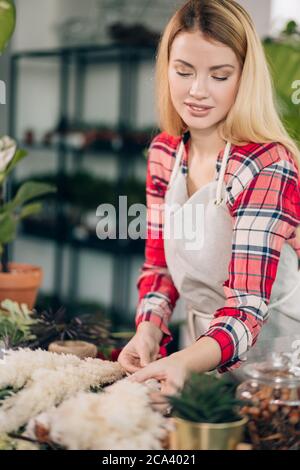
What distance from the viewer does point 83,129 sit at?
4.70m

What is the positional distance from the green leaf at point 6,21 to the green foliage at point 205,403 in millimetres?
921

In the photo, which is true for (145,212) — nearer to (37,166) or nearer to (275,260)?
(275,260)

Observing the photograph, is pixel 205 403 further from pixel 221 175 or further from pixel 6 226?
pixel 6 226

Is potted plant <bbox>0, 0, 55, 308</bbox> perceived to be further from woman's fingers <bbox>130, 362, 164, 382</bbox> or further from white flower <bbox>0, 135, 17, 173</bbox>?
woman's fingers <bbox>130, 362, 164, 382</bbox>

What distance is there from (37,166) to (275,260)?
4.05 meters

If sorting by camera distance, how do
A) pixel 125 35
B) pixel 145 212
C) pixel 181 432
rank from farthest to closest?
1. pixel 125 35
2. pixel 145 212
3. pixel 181 432

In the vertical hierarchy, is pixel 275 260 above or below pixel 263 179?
below

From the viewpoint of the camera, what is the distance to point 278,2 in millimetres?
1824

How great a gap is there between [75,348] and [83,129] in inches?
140

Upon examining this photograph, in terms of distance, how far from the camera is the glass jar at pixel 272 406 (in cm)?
83

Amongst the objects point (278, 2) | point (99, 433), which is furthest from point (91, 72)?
point (99, 433)

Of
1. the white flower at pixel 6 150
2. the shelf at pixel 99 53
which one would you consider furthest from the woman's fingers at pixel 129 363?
the shelf at pixel 99 53

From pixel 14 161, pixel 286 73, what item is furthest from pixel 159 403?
pixel 286 73

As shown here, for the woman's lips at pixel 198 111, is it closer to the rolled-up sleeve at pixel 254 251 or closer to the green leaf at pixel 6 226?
the rolled-up sleeve at pixel 254 251
